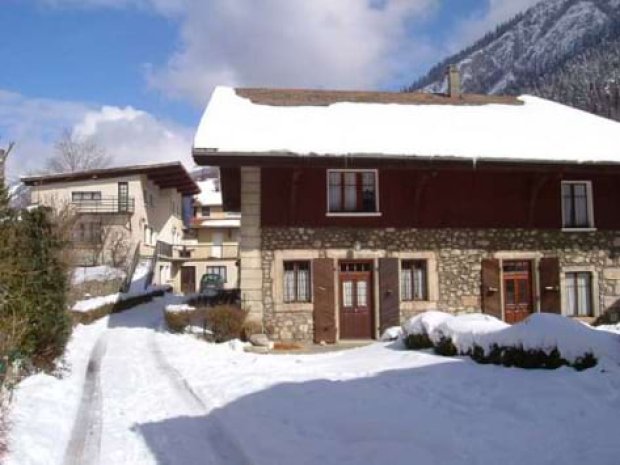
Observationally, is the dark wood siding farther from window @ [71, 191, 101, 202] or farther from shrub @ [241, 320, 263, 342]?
window @ [71, 191, 101, 202]

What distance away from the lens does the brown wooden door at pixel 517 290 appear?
18766 millimetres

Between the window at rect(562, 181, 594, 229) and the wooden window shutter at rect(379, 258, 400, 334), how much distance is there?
18.6 feet

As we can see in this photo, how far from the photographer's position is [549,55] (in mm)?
164125

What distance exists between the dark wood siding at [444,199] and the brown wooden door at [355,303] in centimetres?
134

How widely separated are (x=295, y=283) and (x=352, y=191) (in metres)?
3.06

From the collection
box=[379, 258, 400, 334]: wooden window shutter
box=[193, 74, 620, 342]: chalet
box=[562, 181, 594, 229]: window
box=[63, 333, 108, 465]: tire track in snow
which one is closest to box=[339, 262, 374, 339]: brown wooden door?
Result: box=[193, 74, 620, 342]: chalet

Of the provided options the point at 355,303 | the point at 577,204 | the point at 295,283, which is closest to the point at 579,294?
the point at 577,204

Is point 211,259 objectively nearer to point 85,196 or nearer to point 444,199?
point 85,196

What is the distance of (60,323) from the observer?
10688mm

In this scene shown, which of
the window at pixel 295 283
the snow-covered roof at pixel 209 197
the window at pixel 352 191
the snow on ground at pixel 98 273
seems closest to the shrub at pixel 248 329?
the window at pixel 295 283

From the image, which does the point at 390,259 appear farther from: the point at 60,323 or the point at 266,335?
the point at 60,323

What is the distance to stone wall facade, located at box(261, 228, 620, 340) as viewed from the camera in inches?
694

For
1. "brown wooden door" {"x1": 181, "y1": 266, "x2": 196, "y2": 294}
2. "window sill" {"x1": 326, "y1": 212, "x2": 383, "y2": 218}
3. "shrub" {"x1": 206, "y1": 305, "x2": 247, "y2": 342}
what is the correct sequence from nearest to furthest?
"shrub" {"x1": 206, "y1": 305, "x2": 247, "y2": 342}
"window sill" {"x1": 326, "y1": 212, "x2": 383, "y2": 218}
"brown wooden door" {"x1": 181, "y1": 266, "x2": 196, "y2": 294}

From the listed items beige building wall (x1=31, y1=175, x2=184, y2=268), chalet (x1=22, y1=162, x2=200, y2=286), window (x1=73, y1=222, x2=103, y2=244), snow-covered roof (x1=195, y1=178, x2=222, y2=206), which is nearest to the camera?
window (x1=73, y1=222, x2=103, y2=244)
